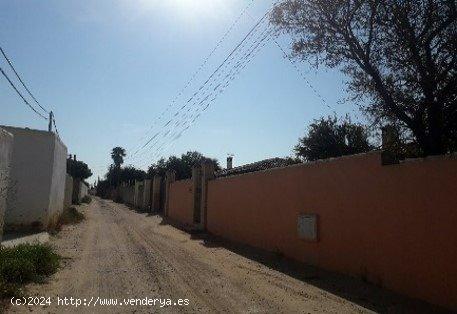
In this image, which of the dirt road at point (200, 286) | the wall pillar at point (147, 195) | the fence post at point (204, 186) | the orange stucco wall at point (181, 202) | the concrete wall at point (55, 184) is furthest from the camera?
the wall pillar at point (147, 195)

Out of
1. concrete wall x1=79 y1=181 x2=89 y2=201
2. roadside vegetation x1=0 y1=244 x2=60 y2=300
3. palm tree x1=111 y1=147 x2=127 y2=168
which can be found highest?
palm tree x1=111 y1=147 x2=127 y2=168

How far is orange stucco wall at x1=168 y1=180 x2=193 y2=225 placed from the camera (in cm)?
2666

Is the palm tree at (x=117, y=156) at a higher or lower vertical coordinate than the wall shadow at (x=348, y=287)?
higher

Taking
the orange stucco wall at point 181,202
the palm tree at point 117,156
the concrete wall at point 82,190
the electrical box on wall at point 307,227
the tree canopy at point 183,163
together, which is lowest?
the electrical box on wall at point 307,227

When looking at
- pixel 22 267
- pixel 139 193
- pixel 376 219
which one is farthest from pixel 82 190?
pixel 376 219

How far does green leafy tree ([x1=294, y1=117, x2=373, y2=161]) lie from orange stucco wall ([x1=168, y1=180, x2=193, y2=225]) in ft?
27.8

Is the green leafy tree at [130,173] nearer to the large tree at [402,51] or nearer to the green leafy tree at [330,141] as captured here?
the green leafy tree at [330,141]

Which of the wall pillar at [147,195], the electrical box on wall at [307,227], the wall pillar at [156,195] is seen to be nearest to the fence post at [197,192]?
the electrical box on wall at [307,227]

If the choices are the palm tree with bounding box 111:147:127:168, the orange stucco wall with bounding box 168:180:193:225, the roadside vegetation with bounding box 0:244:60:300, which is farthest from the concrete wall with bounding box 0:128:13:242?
the palm tree with bounding box 111:147:127:168

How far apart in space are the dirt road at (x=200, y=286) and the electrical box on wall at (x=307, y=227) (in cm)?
91

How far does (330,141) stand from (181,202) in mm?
10884

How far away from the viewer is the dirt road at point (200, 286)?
7.09m

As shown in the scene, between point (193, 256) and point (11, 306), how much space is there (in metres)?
6.68

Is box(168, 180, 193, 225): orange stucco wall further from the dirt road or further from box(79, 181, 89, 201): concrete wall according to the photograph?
box(79, 181, 89, 201): concrete wall
